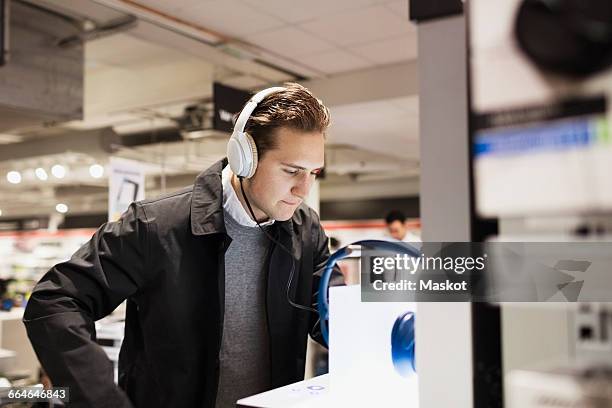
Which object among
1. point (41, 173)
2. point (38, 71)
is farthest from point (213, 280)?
point (41, 173)

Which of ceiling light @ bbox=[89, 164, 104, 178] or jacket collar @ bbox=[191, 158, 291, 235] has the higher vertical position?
ceiling light @ bbox=[89, 164, 104, 178]

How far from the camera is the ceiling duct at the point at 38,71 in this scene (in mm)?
3807

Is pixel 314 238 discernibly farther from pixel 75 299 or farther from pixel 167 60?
pixel 167 60

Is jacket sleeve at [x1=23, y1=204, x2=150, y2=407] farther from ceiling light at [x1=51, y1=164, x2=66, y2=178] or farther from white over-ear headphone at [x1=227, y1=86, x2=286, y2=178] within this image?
ceiling light at [x1=51, y1=164, x2=66, y2=178]

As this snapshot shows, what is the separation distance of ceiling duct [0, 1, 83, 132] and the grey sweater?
2985 millimetres

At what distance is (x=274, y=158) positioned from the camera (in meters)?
1.32

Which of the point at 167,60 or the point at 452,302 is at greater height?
the point at 167,60

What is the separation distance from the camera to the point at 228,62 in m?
5.33

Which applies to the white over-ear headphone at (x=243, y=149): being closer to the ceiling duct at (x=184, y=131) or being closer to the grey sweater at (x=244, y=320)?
the grey sweater at (x=244, y=320)

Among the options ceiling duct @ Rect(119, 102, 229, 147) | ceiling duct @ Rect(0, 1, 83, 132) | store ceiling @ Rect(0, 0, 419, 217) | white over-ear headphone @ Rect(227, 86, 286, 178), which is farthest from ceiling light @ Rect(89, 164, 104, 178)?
white over-ear headphone @ Rect(227, 86, 286, 178)

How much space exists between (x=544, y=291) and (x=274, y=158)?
0.91m

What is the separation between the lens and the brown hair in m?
1.30

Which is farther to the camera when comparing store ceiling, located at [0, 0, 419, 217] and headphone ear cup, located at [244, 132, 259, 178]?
store ceiling, located at [0, 0, 419, 217]

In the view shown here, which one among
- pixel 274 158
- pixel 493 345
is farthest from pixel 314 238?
pixel 493 345
